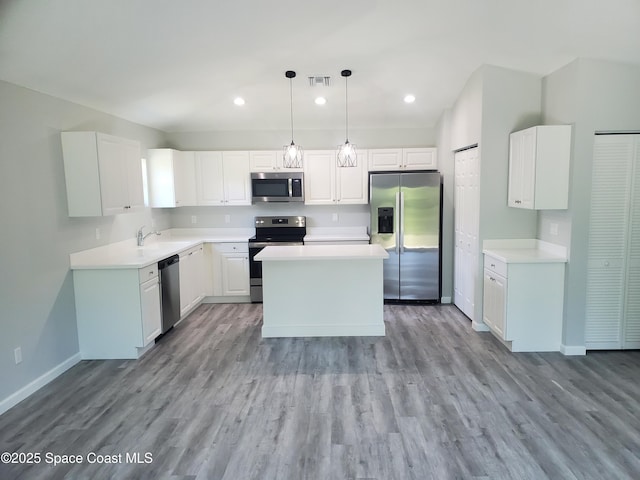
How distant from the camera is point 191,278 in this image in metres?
5.41

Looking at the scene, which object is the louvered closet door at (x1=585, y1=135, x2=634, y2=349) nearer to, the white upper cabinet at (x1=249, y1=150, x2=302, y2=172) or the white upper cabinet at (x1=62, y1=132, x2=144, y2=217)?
the white upper cabinet at (x1=249, y1=150, x2=302, y2=172)

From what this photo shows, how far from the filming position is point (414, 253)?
5.65 metres

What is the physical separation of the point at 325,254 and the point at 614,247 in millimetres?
2840

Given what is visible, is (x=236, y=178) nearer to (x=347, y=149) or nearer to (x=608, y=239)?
(x=347, y=149)

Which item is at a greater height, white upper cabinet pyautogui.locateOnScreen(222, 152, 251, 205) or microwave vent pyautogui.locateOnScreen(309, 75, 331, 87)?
microwave vent pyautogui.locateOnScreen(309, 75, 331, 87)

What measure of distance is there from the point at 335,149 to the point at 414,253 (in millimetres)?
2039

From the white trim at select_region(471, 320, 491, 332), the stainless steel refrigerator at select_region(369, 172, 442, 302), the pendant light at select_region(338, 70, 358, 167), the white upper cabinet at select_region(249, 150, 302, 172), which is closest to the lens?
the pendant light at select_region(338, 70, 358, 167)

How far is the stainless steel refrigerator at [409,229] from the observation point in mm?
5551

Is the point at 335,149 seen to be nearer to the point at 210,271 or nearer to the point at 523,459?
the point at 210,271

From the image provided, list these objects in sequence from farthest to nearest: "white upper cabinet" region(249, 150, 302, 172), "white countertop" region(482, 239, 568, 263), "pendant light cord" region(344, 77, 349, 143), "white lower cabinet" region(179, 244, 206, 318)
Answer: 1. "white upper cabinet" region(249, 150, 302, 172)
2. "white lower cabinet" region(179, 244, 206, 318)
3. "pendant light cord" region(344, 77, 349, 143)
4. "white countertop" region(482, 239, 568, 263)

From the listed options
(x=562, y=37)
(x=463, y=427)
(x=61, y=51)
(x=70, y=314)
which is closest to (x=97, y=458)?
(x=70, y=314)

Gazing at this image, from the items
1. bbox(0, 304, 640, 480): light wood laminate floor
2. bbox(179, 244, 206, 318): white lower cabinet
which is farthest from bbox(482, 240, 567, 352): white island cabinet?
bbox(179, 244, 206, 318): white lower cabinet

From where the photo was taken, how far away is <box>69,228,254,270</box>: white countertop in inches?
153

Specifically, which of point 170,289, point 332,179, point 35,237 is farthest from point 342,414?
point 332,179
